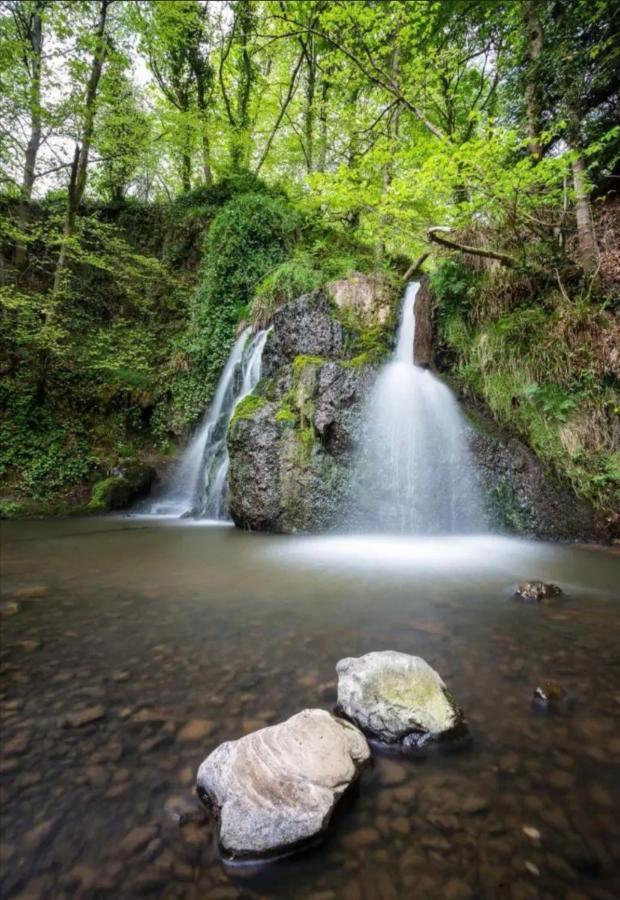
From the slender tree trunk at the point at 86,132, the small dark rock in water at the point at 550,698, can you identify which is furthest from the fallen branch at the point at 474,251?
the slender tree trunk at the point at 86,132

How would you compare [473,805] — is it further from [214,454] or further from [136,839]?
[214,454]

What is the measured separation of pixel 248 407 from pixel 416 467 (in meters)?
2.80

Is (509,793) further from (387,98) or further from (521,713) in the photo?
(387,98)

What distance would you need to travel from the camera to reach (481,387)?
257 inches

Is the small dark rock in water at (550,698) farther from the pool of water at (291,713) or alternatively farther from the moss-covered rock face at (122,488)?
the moss-covered rock face at (122,488)

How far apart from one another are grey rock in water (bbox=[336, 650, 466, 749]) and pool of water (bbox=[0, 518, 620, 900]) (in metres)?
0.11

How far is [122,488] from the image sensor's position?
8312 mm

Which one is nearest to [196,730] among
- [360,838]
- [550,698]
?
[360,838]

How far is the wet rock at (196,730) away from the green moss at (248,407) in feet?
16.7

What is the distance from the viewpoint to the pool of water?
1188mm

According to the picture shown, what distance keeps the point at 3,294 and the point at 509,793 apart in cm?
1046

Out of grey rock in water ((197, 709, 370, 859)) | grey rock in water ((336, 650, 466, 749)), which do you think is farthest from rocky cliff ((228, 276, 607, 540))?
grey rock in water ((197, 709, 370, 859))

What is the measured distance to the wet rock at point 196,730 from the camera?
1743mm

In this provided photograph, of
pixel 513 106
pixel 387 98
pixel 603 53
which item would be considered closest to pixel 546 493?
pixel 603 53
